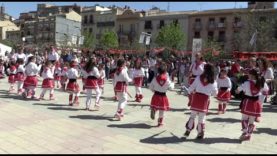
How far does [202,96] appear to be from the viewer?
8.80 m

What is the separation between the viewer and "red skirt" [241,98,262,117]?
875cm

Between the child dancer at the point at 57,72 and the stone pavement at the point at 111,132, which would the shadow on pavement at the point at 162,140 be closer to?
the stone pavement at the point at 111,132

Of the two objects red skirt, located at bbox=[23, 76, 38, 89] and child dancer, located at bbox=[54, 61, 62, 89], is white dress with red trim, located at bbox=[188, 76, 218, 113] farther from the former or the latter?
child dancer, located at bbox=[54, 61, 62, 89]

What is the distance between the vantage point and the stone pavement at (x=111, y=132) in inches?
307

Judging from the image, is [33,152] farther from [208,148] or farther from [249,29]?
[249,29]

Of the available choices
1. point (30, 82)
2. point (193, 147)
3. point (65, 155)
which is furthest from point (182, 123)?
point (30, 82)

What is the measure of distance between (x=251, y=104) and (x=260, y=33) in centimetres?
3622

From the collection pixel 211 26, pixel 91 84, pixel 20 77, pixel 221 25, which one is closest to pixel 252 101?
pixel 91 84

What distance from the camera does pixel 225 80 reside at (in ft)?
40.5

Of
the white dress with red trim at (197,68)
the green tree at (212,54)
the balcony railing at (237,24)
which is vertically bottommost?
the white dress with red trim at (197,68)

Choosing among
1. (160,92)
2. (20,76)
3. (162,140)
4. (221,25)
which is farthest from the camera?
(221,25)

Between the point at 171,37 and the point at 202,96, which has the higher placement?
the point at 171,37

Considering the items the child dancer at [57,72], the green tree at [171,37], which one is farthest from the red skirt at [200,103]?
the green tree at [171,37]

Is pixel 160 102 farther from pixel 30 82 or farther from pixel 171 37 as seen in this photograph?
pixel 171 37
